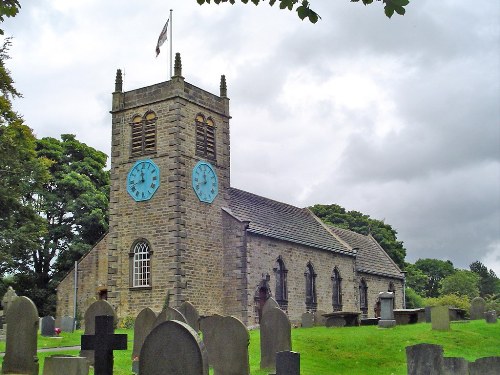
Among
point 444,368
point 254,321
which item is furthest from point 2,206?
point 444,368

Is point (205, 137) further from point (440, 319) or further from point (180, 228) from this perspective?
point (440, 319)

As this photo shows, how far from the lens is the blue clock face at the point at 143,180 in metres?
31.3

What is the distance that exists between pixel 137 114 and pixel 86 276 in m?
8.86

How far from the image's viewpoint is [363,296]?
43250mm

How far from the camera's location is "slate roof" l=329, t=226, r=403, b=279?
148ft

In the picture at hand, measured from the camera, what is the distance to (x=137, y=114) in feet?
107

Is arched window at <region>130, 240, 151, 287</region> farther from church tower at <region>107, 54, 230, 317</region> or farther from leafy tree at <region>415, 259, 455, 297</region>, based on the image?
leafy tree at <region>415, 259, 455, 297</region>

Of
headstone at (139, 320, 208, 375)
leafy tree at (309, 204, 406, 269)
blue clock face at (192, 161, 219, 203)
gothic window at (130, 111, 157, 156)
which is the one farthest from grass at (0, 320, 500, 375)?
leafy tree at (309, 204, 406, 269)

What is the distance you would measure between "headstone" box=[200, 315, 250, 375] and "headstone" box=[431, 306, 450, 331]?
38.6 ft

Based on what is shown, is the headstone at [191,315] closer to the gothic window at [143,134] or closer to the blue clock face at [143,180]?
the blue clock face at [143,180]

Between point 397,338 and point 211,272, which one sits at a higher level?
point 211,272

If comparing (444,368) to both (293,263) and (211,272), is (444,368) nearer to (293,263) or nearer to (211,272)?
(211,272)

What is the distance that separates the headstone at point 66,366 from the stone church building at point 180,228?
17070mm

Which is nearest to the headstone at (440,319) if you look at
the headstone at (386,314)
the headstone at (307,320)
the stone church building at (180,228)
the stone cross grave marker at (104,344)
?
the headstone at (386,314)
